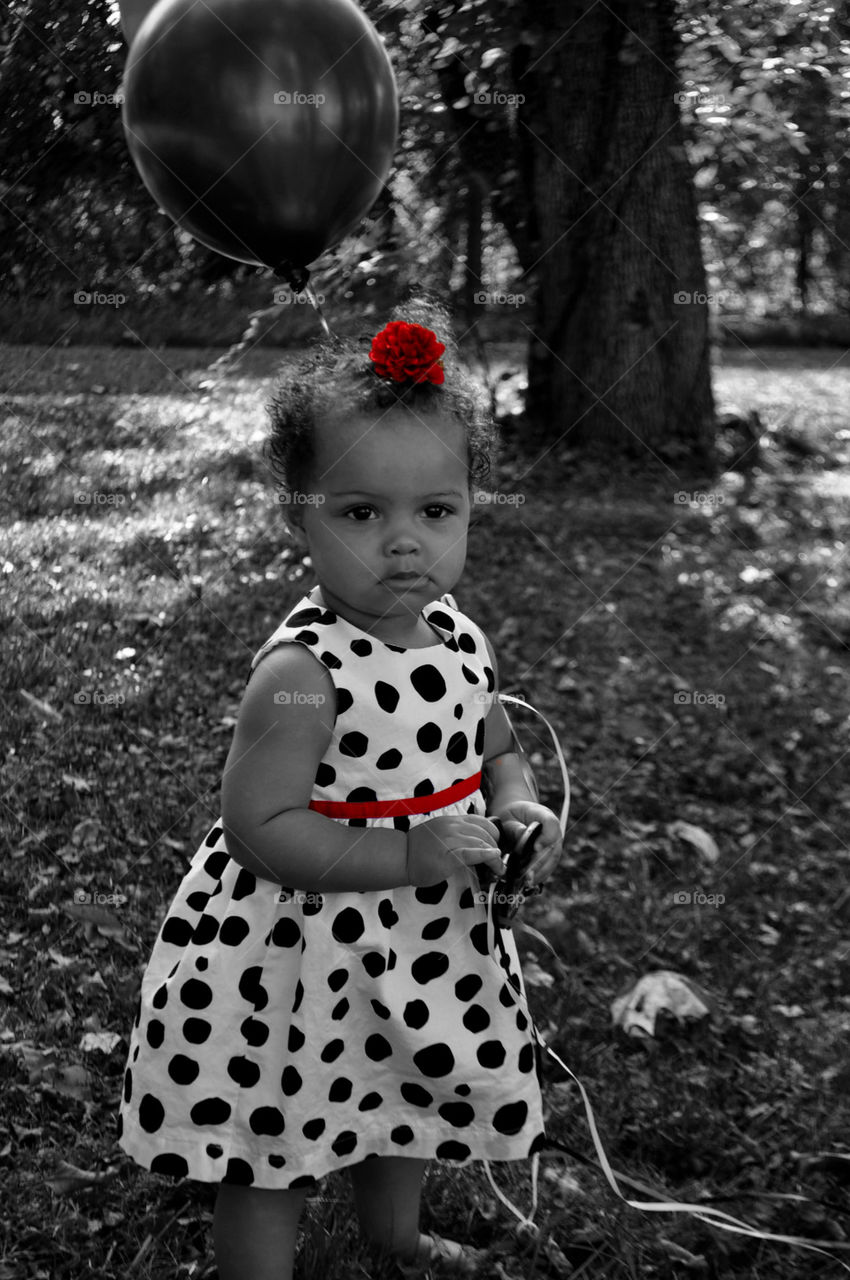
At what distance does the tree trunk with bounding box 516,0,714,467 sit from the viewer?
17.0 feet

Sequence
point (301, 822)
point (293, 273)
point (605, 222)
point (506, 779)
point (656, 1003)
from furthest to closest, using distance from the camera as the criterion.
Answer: point (605, 222) → point (656, 1003) → point (293, 273) → point (506, 779) → point (301, 822)

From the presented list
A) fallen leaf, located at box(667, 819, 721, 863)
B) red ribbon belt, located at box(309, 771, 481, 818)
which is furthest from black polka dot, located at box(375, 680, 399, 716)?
fallen leaf, located at box(667, 819, 721, 863)

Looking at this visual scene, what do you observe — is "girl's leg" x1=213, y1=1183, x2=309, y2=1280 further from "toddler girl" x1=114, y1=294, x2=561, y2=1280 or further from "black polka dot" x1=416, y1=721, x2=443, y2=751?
"black polka dot" x1=416, y1=721, x2=443, y2=751

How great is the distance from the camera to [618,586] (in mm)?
4867

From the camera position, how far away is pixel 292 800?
1516 millimetres

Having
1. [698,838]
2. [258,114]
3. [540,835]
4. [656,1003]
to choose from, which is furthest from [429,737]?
[698,838]

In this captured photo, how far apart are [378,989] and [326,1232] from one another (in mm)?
511

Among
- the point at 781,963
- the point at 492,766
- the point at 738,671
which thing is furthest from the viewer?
the point at 738,671

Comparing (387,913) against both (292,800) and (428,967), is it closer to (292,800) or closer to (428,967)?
Answer: (428,967)

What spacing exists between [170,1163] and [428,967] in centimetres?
38

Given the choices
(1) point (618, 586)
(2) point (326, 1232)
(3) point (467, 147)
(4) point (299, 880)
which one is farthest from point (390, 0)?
(2) point (326, 1232)

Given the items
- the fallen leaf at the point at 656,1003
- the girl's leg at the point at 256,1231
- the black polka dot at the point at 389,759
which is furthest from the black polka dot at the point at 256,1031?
the fallen leaf at the point at 656,1003

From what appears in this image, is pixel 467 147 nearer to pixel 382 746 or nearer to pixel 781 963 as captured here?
pixel 781 963

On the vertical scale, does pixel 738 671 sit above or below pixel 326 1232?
below
